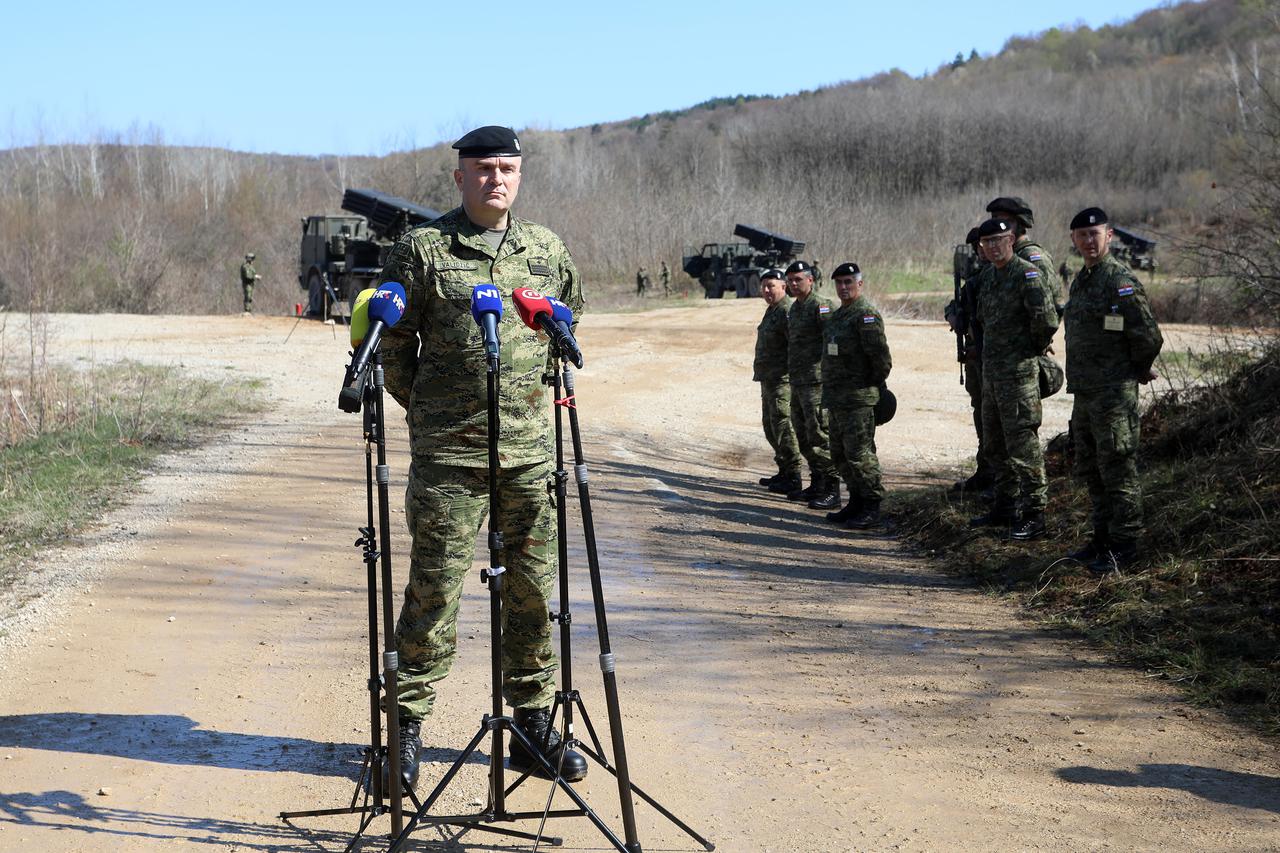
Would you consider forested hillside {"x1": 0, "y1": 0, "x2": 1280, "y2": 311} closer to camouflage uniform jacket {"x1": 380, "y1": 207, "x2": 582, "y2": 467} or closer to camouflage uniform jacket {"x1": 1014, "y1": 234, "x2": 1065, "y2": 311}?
camouflage uniform jacket {"x1": 1014, "y1": 234, "x2": 1065, "y2": 311}

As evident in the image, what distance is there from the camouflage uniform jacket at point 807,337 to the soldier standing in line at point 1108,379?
311 centimetres

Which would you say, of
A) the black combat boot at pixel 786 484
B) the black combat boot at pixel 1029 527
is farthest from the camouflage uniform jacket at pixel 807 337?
the black combat boot at pixel 1029 527

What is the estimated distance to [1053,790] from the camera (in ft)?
14.2

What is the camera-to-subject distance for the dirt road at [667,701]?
4.02 meters

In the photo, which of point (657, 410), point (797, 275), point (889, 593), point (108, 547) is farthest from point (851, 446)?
point (657, 410)

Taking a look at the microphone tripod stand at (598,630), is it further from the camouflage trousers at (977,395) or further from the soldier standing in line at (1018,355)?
the camouflage trousers at (977,395)

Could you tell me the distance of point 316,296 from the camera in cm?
2981

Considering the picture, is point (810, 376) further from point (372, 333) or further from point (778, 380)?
point (372, 333)

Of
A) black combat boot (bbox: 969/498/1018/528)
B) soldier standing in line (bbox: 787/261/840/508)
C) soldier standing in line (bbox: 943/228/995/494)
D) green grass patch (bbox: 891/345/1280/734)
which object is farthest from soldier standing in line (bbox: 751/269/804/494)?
black combat boot (bbox: 969/498/1018/528)

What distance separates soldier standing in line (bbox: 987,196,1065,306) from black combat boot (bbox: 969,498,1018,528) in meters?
1.36

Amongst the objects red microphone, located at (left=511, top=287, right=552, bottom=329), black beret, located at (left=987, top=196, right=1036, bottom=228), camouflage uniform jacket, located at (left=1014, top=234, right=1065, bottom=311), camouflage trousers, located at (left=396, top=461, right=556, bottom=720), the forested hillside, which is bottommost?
camouflage trousers, located at (left=396, top=461, right=556, bottom=720)

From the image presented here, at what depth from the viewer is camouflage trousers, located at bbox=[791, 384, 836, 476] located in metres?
10.6

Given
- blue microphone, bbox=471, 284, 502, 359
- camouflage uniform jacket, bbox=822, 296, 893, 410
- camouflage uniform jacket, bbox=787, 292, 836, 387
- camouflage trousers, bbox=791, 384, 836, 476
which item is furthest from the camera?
camouflage trousers, bbox=791, 384, 836, 476

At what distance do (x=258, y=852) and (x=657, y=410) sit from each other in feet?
42.3
